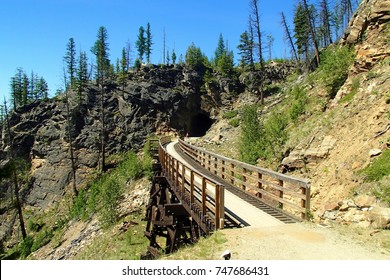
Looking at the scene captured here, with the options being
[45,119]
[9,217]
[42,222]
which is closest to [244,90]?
[45,119]

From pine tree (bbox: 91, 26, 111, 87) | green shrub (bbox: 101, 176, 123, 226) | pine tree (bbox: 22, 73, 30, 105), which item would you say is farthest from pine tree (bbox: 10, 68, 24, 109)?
green shrub (bbox: 101, 176, 123, 226)

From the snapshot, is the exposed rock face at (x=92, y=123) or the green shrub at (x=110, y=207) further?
the exposed rock face at (x=92, y=123)

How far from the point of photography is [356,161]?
10867 millimetres

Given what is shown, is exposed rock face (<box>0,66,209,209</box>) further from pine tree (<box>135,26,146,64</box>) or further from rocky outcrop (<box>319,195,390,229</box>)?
rocky outcrop (<box>319,195,390,229</box>)

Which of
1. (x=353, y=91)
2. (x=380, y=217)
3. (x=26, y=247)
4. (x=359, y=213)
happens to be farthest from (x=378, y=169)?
(x=26, y=247)

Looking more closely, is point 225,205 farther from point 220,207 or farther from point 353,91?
point 353,91

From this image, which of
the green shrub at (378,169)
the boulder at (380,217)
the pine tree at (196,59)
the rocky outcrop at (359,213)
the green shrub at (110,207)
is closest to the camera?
the boulder at (380,217)

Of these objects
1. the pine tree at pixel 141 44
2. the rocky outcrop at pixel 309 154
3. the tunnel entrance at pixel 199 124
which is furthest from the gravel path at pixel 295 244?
the pine tree at pixel 141 44

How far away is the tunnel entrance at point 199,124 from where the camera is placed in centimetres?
5406

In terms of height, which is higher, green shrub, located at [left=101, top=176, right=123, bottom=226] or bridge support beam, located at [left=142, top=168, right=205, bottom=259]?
bridge support beam, located at [left=142, top=168, right=205, bottom=259]

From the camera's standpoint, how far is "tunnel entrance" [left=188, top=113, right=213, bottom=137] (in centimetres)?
5406

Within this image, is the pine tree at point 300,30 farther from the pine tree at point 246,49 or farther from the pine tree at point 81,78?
the pine tree at point 81,78

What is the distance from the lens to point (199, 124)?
184 feet

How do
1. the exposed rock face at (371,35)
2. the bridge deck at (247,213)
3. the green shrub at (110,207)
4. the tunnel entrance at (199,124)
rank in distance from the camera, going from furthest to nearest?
the tunnel entrance at (199,124) < the green shrub at (110,207) < the exposed rock face at (371,35) < the bridge deck at (247,213)
